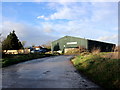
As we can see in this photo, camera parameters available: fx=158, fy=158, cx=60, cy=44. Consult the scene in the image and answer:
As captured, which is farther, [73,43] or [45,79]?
[73,43]

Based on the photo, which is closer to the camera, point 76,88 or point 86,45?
point 76,88

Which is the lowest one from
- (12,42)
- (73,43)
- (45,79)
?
(45,79)

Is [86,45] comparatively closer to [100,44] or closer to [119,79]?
[100,44]

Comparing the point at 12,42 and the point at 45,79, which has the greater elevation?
the point at 12,42

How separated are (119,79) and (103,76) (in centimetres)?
114

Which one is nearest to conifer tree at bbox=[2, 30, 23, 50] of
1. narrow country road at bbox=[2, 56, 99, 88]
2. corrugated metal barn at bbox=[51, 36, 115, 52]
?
corrugated metal barn at bbox=[51, 36, 115, 52]

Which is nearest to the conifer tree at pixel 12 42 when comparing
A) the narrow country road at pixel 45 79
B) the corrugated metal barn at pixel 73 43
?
the corrugated metal barn at pixel 73 43

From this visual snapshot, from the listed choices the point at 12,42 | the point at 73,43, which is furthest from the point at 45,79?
the point at 73,43

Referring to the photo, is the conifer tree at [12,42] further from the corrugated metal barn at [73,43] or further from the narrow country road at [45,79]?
the narrow country road at [45,79]

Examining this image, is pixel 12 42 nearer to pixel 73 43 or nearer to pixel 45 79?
pixel 73 43

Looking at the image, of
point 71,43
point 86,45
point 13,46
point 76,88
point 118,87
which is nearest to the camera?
point 118,87

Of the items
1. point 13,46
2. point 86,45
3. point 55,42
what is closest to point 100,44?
point 86,45

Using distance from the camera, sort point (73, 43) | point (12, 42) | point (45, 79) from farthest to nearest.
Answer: point (73, 43), point (12, 42), point (45, 79)

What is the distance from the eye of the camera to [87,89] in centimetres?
705
